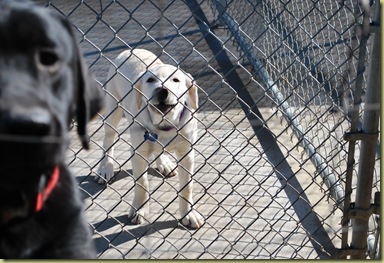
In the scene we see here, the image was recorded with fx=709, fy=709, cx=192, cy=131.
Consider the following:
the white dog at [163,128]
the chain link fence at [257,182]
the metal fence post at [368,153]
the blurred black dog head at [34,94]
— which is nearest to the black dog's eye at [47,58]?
the blurred black dog head at [34,94]

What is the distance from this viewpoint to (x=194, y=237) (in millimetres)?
4031

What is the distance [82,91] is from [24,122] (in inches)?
22.4

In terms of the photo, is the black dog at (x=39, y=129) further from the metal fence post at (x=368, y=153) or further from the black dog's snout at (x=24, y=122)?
the metal fence post at (x=368, y=153)

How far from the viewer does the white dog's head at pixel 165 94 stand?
3.97 m

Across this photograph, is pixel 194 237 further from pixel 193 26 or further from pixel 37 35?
pixel 193 26

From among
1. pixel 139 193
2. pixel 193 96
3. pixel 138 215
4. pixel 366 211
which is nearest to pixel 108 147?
pixel 139 193

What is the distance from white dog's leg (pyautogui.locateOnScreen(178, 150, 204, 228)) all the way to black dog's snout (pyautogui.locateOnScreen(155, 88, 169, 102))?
35 centimetres

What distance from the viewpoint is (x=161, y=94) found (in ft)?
13.1

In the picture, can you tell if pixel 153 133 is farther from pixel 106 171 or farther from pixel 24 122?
pixel 24 122

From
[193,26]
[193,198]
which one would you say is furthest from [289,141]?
[193,26]

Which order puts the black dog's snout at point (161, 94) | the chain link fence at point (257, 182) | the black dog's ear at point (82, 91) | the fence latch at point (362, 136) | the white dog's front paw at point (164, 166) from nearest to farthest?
the black dog's ear at point (82, 91) < the fence latch at point (362, 136) < the chain link fence at point (257, 182) < the black dog's snout at point (161, 94) < the white dog's front paw at point (164, 166)

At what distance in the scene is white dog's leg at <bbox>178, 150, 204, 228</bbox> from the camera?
411 cm

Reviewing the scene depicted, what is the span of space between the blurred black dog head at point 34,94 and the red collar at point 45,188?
0.02 meters

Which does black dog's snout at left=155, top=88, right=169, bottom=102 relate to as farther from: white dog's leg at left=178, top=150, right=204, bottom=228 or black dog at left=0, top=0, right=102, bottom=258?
black dog at left=0, top=0, right=102, bottom=258
